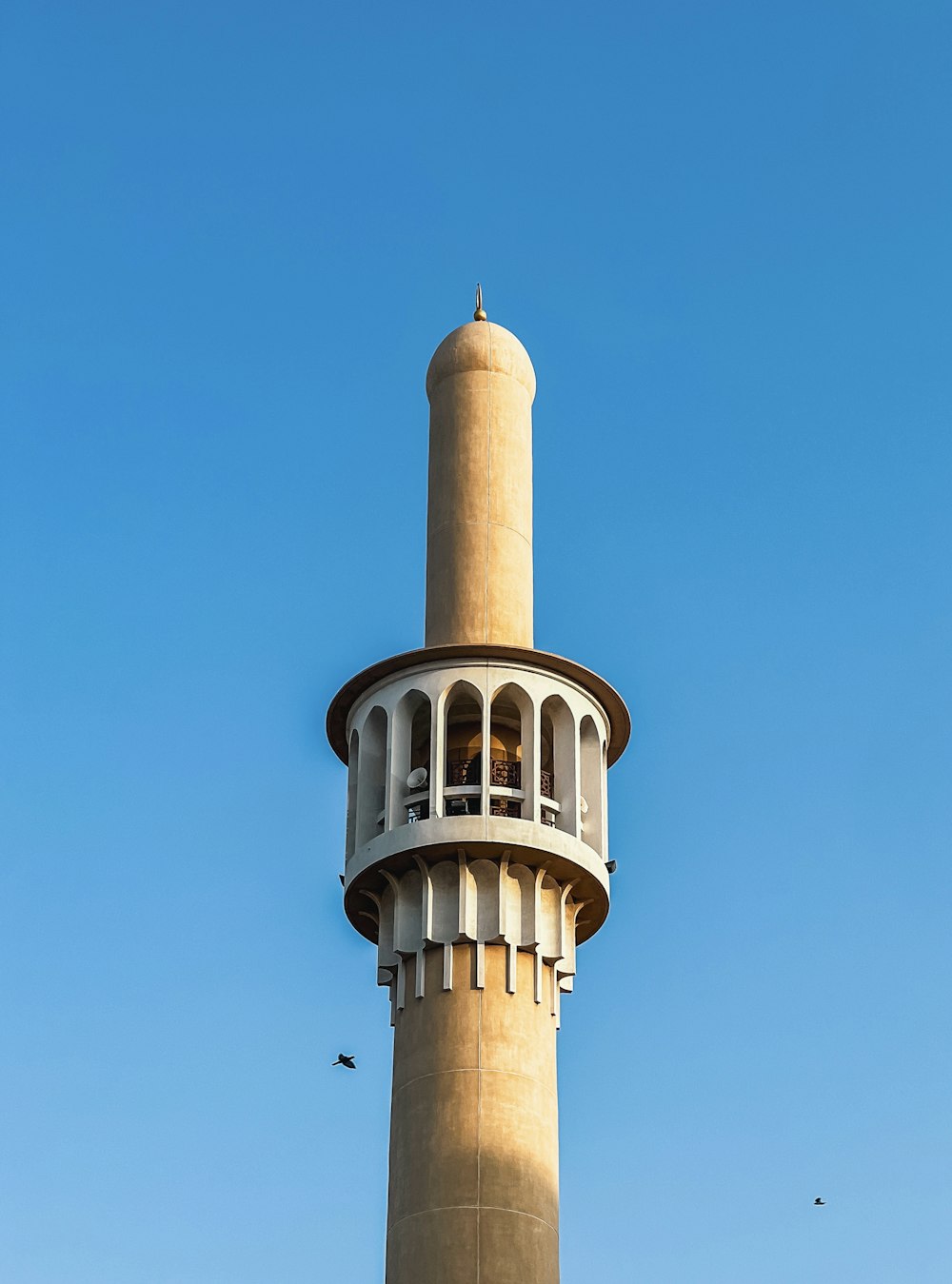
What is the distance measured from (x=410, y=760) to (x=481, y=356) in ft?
28.1

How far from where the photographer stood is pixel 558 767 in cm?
3438

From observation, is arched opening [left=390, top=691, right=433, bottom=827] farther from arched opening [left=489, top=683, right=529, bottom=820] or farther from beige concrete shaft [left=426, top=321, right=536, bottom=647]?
beige concrete shaft [left=426, top=321, right=536, bottom=647]

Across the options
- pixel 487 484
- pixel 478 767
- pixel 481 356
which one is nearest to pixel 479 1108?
pixel 478 767

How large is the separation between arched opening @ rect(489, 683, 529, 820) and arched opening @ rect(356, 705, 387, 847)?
6.27 feet

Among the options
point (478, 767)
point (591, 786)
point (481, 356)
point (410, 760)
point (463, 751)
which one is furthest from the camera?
point (481, 356)

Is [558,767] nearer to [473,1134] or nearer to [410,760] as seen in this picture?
[410,760]

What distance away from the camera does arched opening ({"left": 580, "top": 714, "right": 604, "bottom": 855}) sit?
34219mm

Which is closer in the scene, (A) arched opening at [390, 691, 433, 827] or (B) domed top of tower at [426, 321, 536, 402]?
(A) arched opening at [390, 691, 433, 827]

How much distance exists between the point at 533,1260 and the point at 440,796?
738 cm

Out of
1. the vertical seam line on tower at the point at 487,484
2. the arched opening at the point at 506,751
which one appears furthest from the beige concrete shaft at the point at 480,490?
the arched opening at the point at 506,751

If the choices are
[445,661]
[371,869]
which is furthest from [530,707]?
[371,869]

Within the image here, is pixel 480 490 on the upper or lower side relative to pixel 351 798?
upper

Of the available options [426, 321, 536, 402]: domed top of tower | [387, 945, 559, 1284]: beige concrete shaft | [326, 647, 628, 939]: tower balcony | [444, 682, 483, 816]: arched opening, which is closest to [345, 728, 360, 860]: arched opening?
[326, 647, 628, 939]: tower balcony

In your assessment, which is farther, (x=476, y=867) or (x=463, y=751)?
(x=463, y=751)
